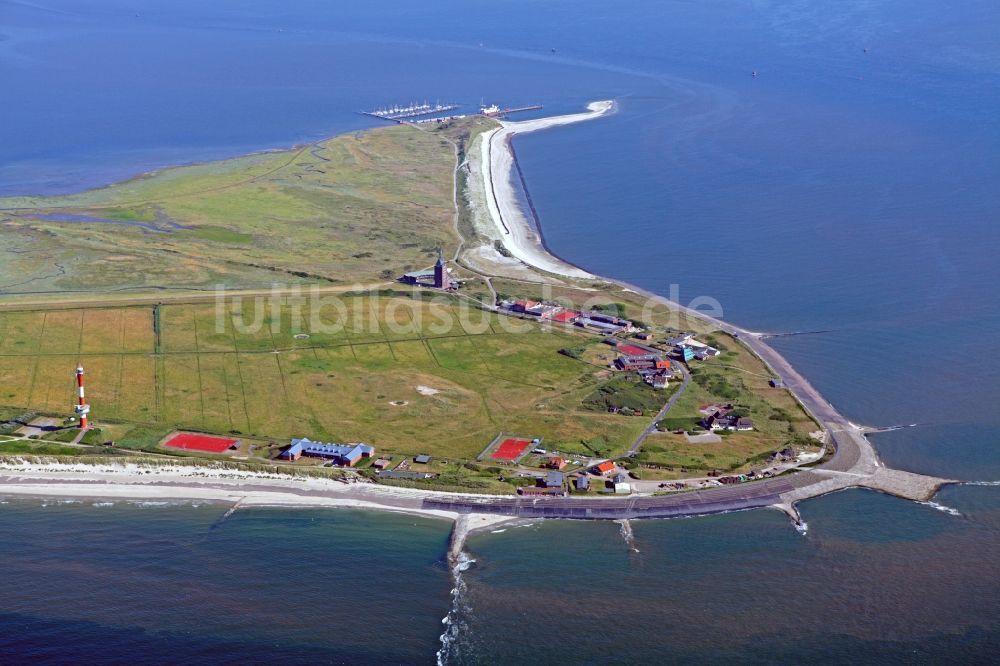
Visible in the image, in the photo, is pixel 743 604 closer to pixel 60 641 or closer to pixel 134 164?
pixel 60 641

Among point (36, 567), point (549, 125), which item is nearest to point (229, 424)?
point (36, 567)

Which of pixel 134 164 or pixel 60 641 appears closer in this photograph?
pixel 60 641

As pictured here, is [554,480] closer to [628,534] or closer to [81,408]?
[628,534]

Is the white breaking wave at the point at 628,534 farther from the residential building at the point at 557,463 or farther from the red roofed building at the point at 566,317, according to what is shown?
the red roofed building at the point at 566,317

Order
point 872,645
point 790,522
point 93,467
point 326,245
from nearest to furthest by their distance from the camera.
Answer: point 872,645 → point 790,522 → point 93,467 → point 326,245

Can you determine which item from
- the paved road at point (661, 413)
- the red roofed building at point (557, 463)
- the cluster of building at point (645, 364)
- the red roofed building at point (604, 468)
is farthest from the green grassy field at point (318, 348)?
the red roofed building at point (604, 468)

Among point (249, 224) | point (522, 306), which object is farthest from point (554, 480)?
point (249, 224)
